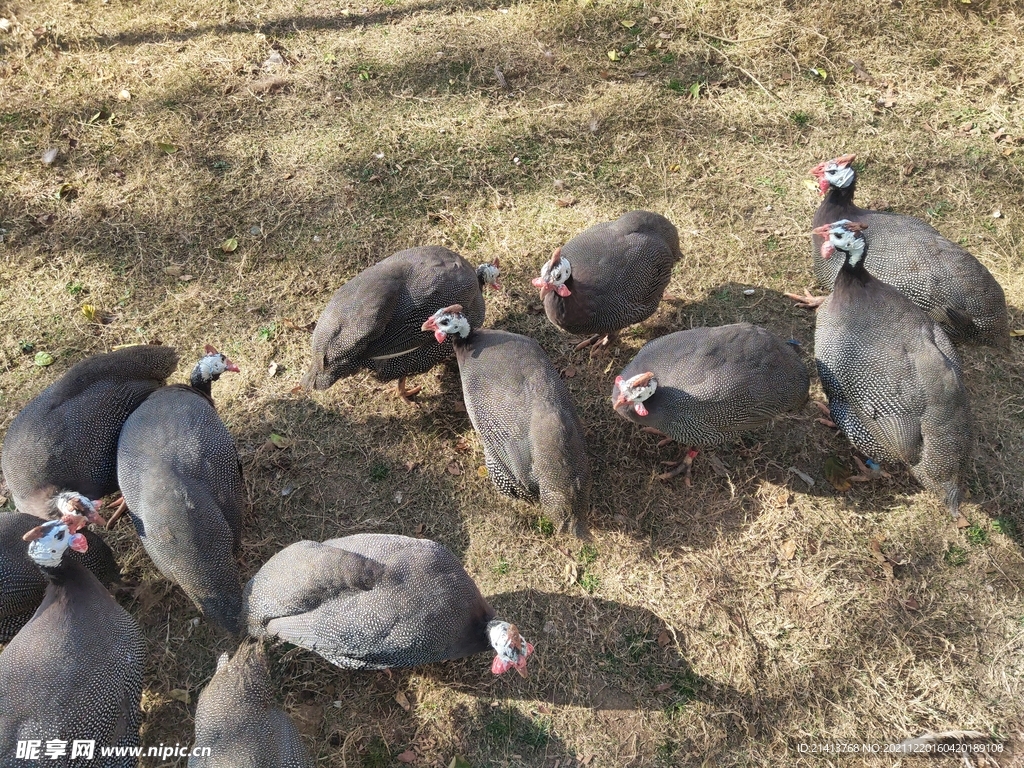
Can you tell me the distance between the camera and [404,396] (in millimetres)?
4734

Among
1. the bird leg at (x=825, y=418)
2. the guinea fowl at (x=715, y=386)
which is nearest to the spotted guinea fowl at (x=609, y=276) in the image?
the guinea fowl at (x=715, y=386)

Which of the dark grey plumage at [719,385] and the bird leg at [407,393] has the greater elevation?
the dark grey plumage at [719,385]

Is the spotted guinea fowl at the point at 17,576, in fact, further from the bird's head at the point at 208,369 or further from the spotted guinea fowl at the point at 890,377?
the spotted guinea fowl at the point at 890,377

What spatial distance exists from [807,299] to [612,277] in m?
1.58

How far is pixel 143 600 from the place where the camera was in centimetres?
398

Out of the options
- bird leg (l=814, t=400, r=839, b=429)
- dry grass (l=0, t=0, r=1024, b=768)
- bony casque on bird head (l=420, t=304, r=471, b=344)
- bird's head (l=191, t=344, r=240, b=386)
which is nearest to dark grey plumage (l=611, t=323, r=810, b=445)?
dry grass (l=0, t=0, r=1024, b=768)

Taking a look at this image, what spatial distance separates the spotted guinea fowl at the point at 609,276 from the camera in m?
4.43

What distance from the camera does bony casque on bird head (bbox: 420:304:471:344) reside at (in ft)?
13.7

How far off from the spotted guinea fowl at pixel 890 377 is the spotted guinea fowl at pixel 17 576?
413 centimetres

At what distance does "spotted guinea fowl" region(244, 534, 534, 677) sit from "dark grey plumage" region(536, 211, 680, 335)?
1758 millimetres

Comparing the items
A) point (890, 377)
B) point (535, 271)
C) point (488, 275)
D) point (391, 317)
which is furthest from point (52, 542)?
point (890, 377)

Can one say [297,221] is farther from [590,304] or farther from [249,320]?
[590,304]

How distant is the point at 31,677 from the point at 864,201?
20.2 feet

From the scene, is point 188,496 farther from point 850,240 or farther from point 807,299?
point 807,299
